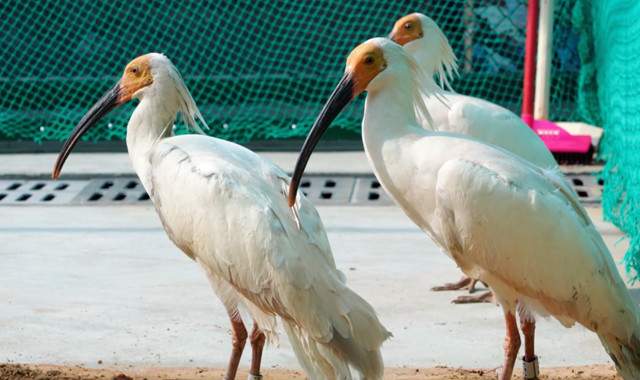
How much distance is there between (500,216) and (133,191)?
446cm

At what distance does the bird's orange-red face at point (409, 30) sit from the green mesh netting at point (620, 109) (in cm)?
130

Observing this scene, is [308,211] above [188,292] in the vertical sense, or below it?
above

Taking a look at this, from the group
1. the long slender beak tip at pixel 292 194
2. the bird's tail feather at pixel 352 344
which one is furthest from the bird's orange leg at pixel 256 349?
the long slender beak tip at pixel 292 194

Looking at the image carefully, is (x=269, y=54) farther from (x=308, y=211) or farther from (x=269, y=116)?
(x=308, y=211)

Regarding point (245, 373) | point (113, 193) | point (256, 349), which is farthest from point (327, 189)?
point (256, 349)

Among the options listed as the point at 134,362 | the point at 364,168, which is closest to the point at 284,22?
the point at 364,168

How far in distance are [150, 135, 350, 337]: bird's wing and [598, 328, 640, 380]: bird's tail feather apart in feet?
3.56

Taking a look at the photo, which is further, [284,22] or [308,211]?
[284,22]

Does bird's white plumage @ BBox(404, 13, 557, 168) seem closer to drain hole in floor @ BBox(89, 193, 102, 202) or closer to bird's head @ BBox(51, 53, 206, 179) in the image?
bird's head @ BBox(51, 53, 206, 179)

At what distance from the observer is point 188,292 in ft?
17.2

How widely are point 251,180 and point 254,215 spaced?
0.22 m

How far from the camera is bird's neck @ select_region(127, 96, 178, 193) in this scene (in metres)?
4.32

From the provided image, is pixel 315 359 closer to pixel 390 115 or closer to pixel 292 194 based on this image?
pixel 292 194

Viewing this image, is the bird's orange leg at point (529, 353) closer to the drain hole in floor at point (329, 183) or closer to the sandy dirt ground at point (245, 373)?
the sandy dirt ground at point (245, 373)
